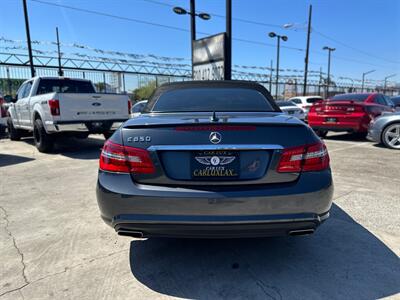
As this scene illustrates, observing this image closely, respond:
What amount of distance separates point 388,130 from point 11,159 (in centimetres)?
934

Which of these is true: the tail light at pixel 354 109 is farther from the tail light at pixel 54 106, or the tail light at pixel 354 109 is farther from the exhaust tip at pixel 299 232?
the exhaust tip at pixel 299 232

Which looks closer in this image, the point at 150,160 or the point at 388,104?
the point at 150,160

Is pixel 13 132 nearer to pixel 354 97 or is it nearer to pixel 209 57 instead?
pixel 209 57

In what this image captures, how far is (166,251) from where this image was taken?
9.91 feet

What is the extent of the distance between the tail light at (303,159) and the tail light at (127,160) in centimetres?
96

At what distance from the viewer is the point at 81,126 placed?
804cm

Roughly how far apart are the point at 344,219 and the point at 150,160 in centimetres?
250

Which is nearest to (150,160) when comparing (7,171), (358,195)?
(358,195)

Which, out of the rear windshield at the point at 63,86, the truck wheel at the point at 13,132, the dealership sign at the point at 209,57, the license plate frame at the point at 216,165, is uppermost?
the dealership sign at the point at 209,57

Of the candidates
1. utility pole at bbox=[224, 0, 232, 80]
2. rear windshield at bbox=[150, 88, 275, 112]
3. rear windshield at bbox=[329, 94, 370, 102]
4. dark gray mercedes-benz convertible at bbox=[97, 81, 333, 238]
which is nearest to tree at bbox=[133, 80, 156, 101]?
utility pole at bbox=[224, 0, 232, 80]

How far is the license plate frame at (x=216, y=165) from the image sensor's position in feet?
7.70

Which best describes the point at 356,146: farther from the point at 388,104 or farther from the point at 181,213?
the point at 181,213

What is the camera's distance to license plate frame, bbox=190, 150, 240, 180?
7.70 feet

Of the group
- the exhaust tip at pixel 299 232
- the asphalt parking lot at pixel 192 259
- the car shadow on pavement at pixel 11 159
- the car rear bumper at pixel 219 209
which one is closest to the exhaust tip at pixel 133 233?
the car rear bumper at pixel 219 209
